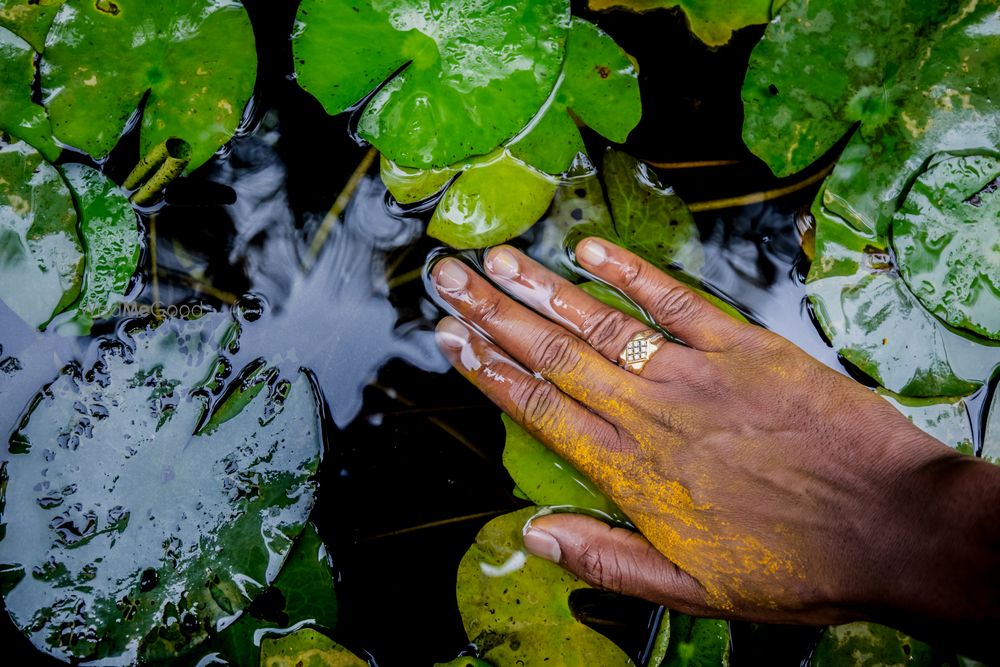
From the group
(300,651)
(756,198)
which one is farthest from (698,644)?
(756,198)

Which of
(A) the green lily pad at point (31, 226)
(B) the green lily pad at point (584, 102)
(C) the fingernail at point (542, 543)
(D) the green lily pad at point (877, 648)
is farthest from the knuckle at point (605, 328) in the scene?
(A) the green lily pad at point (31, 226)

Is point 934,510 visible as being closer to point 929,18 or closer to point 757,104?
point 757,104

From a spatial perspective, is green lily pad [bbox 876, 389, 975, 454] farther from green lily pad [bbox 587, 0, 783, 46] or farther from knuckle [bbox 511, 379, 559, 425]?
green lily pad [bbox 587, 0, 783, 46]

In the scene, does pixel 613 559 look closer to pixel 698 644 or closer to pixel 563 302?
pixel 698 644

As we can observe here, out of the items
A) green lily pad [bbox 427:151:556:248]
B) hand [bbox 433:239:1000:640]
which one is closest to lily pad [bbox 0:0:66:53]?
green lily pad [bbox 427:151:556:248]

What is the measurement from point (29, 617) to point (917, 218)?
2.68m

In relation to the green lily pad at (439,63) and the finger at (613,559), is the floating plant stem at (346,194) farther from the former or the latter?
the finger at (613,559)

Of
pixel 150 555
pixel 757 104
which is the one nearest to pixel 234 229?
pixel 150 555

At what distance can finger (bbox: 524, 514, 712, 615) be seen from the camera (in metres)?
1.64

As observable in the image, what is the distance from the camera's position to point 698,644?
1.85m

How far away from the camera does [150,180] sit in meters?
1.82

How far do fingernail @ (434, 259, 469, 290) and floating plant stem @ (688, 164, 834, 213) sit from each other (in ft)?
2.58

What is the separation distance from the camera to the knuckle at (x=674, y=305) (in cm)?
175

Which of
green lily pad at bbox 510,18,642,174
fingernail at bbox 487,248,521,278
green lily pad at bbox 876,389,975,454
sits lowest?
green lily pad at bbox 876,389,975,454
